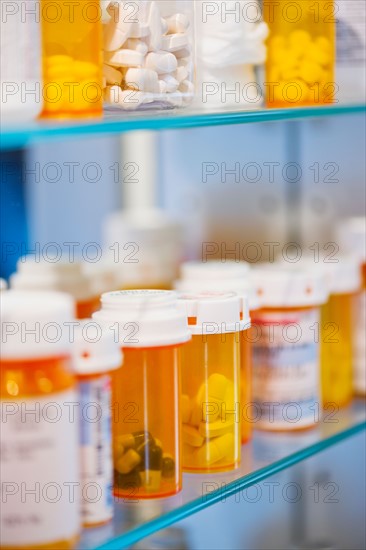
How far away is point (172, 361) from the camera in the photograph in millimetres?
754

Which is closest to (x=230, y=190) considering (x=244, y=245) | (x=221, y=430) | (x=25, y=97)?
(x=244, y=245)

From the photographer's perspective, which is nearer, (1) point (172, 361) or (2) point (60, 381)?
(2) point (60, 381)

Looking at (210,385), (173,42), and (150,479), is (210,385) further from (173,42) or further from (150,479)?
(173,42)

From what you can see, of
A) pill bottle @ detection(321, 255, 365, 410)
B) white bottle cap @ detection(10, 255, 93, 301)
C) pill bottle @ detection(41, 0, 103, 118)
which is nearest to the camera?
pill bottle @ detection(41, 0, 103, 118)

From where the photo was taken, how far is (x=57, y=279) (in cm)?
92

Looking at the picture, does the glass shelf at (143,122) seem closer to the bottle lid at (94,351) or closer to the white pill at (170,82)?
the white pill at (170,82)

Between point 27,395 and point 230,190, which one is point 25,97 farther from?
point 230,190

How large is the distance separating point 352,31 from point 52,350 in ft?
1.72

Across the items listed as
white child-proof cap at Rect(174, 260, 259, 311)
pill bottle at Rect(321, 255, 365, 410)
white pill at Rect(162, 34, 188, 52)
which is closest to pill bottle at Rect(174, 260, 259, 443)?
white child-proof cap at Rect(174, 260, 259, 311)

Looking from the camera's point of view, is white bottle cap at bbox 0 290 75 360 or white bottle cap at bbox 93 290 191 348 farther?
white bottle cap at bbox 93 290 191 348

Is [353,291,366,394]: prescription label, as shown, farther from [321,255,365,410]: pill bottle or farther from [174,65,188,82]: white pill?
[174,65,188,82]: white pill

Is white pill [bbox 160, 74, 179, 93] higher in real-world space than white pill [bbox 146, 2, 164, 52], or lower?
lower

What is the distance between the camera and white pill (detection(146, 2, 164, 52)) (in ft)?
2.53

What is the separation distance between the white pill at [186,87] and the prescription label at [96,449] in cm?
26
